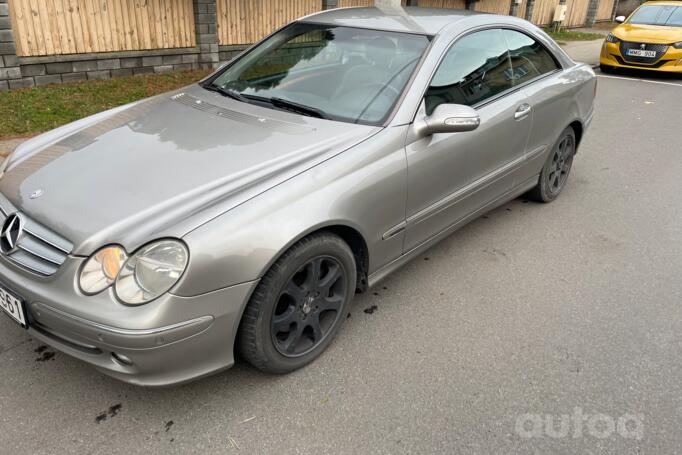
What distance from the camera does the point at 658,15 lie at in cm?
1162

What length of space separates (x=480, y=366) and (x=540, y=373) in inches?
11.8

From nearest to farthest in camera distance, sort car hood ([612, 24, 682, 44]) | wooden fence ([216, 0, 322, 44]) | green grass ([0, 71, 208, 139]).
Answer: green grass ([0, 71, 208, 139]), wooden fence ([216, 0, 322, 44]), car hood ([612, 24, 682, 44])

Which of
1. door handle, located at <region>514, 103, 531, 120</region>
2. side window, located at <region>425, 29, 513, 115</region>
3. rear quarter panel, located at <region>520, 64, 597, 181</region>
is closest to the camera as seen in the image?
side window, located at <region>425, 29, 513, 115</region>

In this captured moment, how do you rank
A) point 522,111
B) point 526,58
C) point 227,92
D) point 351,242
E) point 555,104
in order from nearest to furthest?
point 351,242 < point 227,92 < point 522,111 < point 526,58 < point 555,104

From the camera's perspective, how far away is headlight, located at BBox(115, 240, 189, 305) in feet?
7.09

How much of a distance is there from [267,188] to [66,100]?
5.67m

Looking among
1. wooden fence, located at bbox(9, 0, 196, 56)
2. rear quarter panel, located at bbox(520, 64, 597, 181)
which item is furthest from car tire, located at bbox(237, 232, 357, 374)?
wooden fence, located at bbox(9, 0, 196, 56)

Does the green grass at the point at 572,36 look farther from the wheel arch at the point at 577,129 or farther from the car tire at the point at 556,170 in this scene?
the car tire at the point at 556,170

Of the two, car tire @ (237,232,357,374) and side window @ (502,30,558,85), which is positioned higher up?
side window @ (502,30,558,85)

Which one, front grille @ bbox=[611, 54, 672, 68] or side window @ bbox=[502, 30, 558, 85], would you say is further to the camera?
front grille @ bbox=[611, 54, 672, 68]

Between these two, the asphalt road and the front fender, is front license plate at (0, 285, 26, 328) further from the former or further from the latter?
the front fender

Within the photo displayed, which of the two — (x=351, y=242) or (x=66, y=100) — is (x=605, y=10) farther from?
(x=351, y=242)

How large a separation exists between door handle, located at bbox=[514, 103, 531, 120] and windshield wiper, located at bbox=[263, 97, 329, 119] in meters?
1.51

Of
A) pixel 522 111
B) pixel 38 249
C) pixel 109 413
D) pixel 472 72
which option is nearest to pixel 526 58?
pixel 522 111
